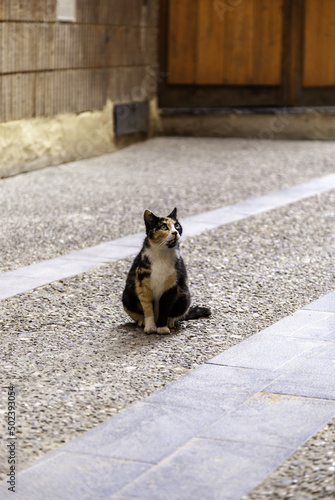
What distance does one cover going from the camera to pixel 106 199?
31.0 feet

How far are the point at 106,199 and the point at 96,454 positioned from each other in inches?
246

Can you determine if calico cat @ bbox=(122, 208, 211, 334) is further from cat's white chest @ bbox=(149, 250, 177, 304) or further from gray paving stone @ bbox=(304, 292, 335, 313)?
gray paving stone @ bbox=(304, 292, 335, 313)

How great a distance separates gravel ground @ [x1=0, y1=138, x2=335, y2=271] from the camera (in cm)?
773

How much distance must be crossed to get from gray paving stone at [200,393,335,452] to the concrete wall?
23.9 ft

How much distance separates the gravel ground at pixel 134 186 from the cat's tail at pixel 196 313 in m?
1.81

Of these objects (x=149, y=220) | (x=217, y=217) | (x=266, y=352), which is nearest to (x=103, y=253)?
(x=217, y=217)

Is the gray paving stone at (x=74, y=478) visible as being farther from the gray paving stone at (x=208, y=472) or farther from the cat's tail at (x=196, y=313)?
the cat's tail at (x=196, y=313)

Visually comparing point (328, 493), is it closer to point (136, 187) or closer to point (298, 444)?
point (298, 444)

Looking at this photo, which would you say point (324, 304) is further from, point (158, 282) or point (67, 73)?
point (67, 73)

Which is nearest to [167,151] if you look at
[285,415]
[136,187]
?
[136,187]

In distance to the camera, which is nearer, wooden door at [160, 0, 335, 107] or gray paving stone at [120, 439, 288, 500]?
gray paving stone at [120, 439, 288, 500]

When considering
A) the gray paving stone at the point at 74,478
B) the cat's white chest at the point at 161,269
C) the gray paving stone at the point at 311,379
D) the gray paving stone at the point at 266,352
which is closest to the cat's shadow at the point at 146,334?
the cat's white chest at the point at 161,269

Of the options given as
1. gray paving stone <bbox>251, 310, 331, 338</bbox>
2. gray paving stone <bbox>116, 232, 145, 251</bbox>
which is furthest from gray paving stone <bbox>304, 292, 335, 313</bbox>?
gray paving stone <bbox>116, 232, 145, 251</bbox>

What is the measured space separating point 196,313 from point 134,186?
16.9ft
